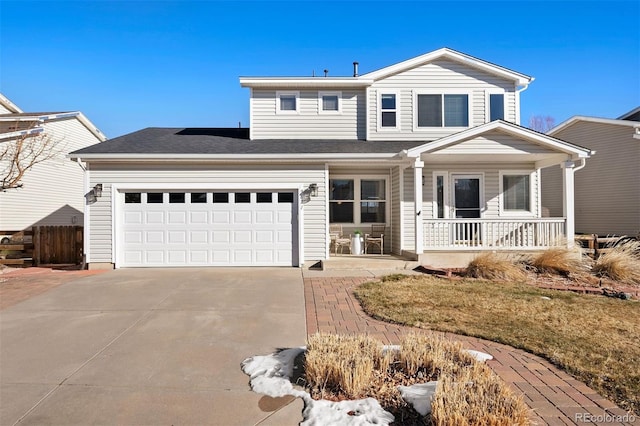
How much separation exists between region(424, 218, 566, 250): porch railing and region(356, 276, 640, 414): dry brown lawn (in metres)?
2.60

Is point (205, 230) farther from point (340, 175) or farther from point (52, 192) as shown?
point (52, 192)

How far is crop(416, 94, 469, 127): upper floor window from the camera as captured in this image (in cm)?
1259

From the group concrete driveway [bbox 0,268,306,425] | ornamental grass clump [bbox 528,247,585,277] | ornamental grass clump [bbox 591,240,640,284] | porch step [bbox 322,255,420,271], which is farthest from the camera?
porch step [bbox 322,255,420,271]

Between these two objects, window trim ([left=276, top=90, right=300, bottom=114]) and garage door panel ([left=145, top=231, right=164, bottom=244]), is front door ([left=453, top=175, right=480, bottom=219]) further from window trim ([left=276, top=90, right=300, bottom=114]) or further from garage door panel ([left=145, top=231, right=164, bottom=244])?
garage door panel ([left=145, top=231, right=164, bottom=244])

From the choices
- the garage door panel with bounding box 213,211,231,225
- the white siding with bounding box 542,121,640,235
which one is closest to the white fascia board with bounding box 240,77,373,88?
the garage door panel with bounding box 213,211,231,225

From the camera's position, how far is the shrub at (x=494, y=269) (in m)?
8.84

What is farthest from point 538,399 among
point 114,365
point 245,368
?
point 114,365

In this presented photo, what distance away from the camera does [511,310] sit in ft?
19.7

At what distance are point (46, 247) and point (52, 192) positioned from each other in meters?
5.95

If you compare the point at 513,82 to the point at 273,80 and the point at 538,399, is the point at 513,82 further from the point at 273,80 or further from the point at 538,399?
the point at 538,399

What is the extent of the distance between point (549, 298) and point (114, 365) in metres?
7.19

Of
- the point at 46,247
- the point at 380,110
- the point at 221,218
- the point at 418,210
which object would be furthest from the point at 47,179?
the point at 418,210

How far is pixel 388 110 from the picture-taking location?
12.6m

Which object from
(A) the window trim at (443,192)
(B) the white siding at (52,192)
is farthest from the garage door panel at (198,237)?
(B) the white siding at (52,192)
